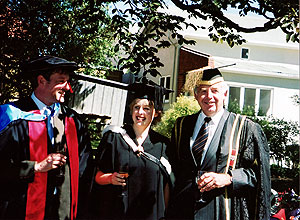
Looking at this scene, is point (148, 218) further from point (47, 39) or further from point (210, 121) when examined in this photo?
point (47, 39)

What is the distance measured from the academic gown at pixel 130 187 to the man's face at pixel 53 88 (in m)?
0.62

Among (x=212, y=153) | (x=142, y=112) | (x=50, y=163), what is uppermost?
(x=142, y=112)

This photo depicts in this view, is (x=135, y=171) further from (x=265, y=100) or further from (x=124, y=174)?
(x=265, y=100)

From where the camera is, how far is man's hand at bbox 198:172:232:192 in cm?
279

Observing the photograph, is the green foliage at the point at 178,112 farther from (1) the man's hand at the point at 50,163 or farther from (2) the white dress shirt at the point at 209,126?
(1) the man's hand at the point at 50,163

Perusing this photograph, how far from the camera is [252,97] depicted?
56.0 ft

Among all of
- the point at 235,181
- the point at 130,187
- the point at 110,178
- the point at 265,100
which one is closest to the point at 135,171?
the point at 130,187

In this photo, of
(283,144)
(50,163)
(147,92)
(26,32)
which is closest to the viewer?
(50,163)

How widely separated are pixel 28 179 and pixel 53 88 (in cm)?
Answer: 82

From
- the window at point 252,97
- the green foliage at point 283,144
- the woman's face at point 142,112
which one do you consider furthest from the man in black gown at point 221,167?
the window at point 252,97

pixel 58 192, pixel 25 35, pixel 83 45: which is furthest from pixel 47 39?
pixel 58 192

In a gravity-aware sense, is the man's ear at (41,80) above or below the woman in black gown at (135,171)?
above

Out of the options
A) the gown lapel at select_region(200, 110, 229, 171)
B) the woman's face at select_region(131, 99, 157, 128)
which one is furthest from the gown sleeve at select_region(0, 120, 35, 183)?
the gown lapel at select_region(200, 110, 229, 171)

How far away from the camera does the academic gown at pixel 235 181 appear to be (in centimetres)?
290
